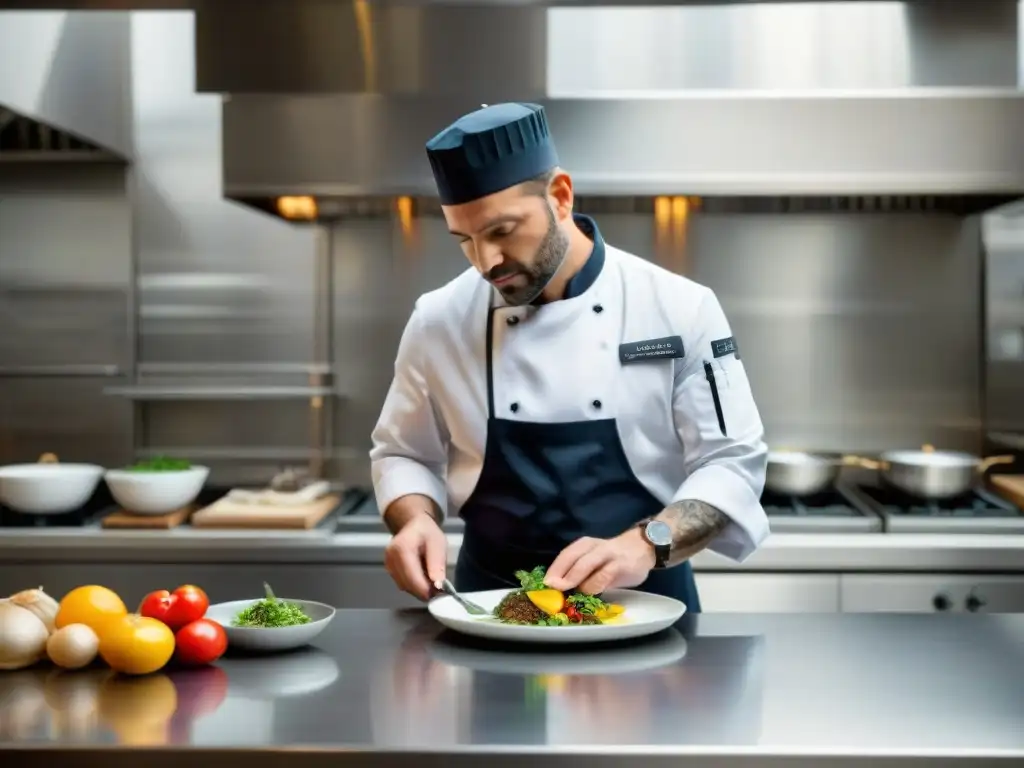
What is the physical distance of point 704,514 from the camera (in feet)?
6.12

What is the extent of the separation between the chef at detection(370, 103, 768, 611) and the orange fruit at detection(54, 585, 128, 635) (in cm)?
50

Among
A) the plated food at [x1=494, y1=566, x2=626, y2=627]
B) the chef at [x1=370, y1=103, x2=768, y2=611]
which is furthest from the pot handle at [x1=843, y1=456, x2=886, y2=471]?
the plated food at [x1=494, y1=566, x2=626, y2=627]

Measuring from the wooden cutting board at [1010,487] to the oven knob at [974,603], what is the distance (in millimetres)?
439

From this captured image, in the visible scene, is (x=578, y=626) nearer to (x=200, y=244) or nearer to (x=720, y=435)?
(x=720, y=435)

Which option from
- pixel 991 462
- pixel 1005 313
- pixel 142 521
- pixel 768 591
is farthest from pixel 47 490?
pixel 1005 313

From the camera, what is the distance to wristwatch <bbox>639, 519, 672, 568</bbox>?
177 centimetres

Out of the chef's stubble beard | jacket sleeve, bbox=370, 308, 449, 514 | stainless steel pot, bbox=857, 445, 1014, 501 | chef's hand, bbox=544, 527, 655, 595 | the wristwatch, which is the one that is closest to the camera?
chef's hand, bbox=544, 527, 655, 595

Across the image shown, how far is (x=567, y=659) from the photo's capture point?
1.54 metres

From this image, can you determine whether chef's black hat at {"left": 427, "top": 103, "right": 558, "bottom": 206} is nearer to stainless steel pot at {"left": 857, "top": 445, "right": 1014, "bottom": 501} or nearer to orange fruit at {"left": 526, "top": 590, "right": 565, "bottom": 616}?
orange fruit at {"left": 526, "top": 590, "right": 565, "bottom": 616}

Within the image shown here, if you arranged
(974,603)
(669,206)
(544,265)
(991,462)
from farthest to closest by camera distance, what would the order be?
(669,206) → (991,462) → (974,603) → (544,265)

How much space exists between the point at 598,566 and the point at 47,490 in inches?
78.2

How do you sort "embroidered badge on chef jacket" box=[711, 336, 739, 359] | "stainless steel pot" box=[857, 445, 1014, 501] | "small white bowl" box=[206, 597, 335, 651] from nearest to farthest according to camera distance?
1. "small white bowl" box=[206, 597, 335, 651]
2. "embroidered badge on chef jacket" box=[711, 336, 739, 359]
3. "stainless steel pot" box=[857, 445, 1014, 501]

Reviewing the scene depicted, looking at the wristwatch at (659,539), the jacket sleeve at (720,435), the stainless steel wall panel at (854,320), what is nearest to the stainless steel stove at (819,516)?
the stainless steel wall panel at (854,320)

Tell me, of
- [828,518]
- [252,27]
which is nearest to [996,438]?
[828,518]
